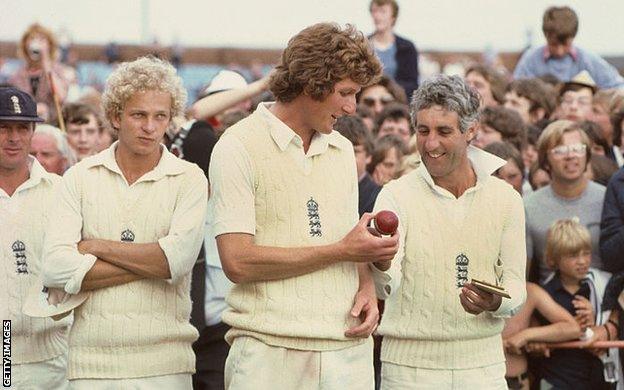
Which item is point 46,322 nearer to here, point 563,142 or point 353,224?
point 353,224

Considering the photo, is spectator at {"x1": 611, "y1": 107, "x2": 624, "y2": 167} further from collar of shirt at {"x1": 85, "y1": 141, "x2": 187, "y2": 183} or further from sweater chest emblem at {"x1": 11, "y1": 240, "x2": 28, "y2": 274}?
sweater chest emblem at {"x1": 11, "y1": 240, "x2": 28, "y2": 274}

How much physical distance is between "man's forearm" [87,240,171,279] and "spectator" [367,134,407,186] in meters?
3.79

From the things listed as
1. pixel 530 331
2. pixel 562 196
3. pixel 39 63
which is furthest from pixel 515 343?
pixel 39 63

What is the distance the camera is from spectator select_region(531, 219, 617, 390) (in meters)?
8.91

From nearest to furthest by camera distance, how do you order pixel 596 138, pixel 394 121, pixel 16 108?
pixel 16 108
pixel 596 138
pixel 394 121

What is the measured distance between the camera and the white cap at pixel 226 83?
32.4ft

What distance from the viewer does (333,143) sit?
260 inches

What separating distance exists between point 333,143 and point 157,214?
0.93m

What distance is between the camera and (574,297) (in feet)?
29.4

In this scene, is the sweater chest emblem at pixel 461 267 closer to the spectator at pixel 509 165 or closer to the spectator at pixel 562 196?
the spectator at pixel 562 196

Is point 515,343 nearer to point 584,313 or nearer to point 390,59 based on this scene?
point 584,313

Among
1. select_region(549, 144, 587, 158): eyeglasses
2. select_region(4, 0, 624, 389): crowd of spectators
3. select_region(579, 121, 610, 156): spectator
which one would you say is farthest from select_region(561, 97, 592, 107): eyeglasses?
select_region(549, 144, 587, 158): eyeglasses

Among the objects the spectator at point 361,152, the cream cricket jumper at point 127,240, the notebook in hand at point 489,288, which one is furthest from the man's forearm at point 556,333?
the cream cricket jumper at point 127,240

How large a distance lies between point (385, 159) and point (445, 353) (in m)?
3.58
